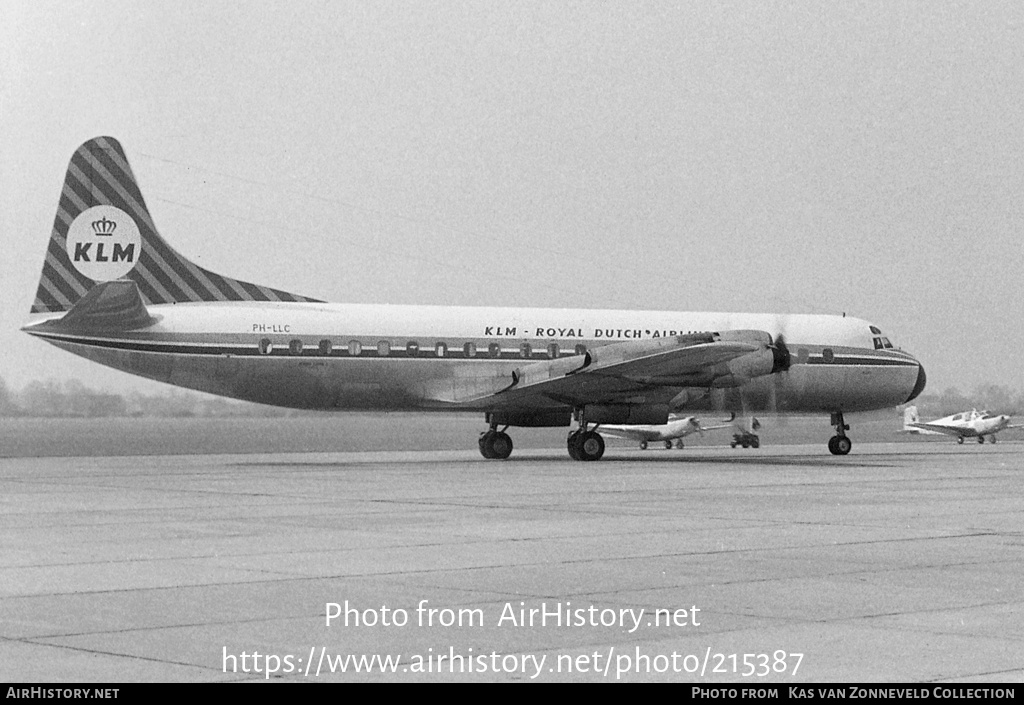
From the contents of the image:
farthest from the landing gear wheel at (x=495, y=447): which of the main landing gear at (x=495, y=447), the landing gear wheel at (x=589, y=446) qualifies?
the landing gear wheel at (x=589, y=446)

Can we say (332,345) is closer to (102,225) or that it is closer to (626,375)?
(102,225)

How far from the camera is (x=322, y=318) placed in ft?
110

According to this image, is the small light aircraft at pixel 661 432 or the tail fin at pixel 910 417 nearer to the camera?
the small light aircraft at pixel 661 432

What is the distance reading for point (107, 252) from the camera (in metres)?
33.6

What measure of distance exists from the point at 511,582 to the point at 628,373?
2159cm

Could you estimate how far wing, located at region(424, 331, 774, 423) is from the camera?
1296 inches

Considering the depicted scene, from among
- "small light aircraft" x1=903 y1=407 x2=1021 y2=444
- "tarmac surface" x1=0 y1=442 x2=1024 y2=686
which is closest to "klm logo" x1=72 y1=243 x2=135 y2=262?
"tarmac surface" x1=0 y1=442 x2=1024 y2=686

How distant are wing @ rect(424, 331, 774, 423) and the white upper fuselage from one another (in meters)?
0.26

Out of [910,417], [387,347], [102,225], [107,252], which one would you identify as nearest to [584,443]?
[387,347]

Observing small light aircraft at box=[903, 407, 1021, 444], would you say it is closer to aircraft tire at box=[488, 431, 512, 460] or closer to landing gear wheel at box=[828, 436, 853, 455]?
landing gear wheel at box=[828, 436, 853, 455]

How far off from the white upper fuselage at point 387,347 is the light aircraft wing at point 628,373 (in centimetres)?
33

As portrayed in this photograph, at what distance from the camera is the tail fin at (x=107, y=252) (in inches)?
1314

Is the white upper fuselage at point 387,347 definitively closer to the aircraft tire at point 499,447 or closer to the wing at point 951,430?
the aircraft tire at point 499,447

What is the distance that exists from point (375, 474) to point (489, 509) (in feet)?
28.8
